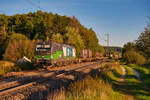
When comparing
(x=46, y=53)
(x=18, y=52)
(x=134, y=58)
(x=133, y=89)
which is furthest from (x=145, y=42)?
(x=134, y=58)

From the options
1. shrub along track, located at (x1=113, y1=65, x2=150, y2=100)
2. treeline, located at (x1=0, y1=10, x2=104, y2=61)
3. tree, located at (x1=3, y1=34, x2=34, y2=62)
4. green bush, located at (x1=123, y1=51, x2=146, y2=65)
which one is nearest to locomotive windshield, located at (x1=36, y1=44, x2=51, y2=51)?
tree, located at (x1=3, y1=34, x2=34, y2=62)

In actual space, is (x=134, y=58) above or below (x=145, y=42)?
below

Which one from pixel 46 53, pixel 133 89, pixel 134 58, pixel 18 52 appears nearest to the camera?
pixel 133 89

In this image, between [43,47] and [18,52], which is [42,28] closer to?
[18,52]

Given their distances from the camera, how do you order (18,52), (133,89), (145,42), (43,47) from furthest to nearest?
(18,52) → (43,47) → (145,42) → (133,89)

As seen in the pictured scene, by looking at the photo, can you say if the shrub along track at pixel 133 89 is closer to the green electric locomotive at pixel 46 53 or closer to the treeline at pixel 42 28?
the green electric locomotive at pixel 46 53

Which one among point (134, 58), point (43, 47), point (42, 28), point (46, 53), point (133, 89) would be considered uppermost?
point (42, 28)

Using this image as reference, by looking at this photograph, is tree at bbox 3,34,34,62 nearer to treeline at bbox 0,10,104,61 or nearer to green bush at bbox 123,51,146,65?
treeline at bbox 0,10,104,61

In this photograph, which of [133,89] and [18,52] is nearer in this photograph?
[133,89]

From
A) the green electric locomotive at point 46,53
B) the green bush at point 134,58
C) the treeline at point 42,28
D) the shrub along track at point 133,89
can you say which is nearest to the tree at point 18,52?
the green electric locomotive at point 46,53

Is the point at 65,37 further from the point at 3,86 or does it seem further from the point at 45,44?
the point at 3,86

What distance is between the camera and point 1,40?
4544cm

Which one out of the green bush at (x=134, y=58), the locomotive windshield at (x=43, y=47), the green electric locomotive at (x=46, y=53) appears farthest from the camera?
the green bush at (x=134, y=58)

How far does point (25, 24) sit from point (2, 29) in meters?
7.38
